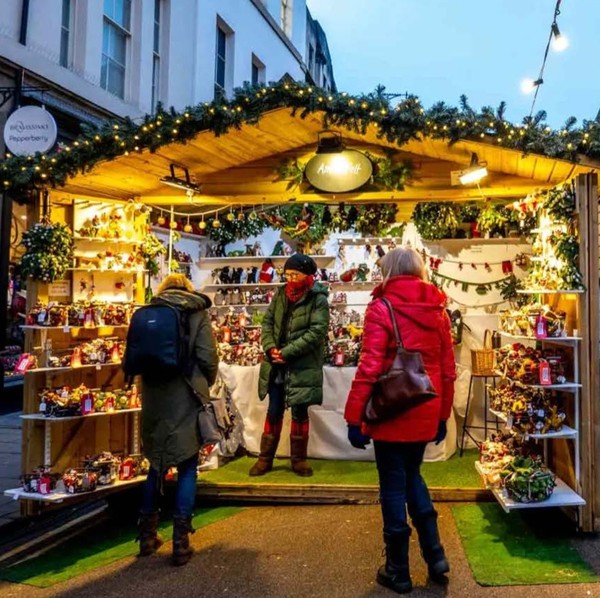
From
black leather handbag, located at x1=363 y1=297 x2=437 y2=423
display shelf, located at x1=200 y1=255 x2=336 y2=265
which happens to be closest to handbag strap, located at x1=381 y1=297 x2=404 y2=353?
black leather handbag, located at x1=363 y1=297 x2=437 y2=423

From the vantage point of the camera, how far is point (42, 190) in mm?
4344

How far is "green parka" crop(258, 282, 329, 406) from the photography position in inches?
183

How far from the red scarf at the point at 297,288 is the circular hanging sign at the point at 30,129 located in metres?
3.26

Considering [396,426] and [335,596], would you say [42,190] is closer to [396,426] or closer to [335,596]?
[396,426]

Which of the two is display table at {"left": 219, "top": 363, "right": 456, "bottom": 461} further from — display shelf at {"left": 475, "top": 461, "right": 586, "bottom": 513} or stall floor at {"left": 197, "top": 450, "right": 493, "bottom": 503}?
display shelf at {"left": 475, "top": 461, "right": 586, "bottom": 513}

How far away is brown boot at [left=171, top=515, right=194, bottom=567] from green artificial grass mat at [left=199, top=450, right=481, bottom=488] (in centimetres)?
107

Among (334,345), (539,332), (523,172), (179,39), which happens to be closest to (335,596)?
(539,332)

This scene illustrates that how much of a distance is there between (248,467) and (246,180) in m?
2.46

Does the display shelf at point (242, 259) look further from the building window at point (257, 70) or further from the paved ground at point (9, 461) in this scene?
the building window at point (257, 70)

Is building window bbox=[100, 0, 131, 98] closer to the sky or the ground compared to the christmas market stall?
closer to the sky

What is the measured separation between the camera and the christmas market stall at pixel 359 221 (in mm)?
3816

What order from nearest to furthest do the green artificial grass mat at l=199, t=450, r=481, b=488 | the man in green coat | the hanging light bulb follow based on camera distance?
1. the green artificial grass mat at l=199, t=450, r=481, b=488
2. the man in green coat
3. the hanging light bulb

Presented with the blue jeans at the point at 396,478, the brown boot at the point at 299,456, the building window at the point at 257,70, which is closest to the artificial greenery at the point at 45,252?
the brown boot at the point at 299,456

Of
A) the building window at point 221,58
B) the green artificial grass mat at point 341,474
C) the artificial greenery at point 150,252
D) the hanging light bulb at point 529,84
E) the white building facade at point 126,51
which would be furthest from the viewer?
the building window at point 221,58
